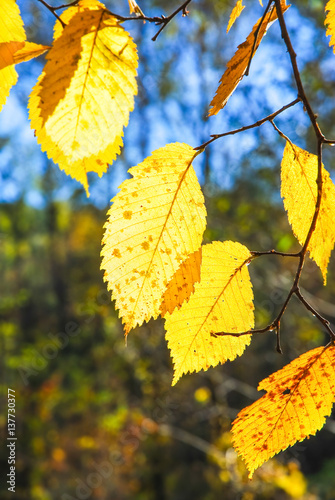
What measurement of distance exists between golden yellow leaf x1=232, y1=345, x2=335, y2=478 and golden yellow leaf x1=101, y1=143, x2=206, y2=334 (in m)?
0.13

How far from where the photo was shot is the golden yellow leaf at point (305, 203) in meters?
0.36

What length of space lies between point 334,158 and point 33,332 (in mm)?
7915

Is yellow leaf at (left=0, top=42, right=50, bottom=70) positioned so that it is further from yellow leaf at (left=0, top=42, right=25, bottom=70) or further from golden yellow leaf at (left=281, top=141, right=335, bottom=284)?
golden yellow leaf at (left=281, top=141, right=335, bottom=284)

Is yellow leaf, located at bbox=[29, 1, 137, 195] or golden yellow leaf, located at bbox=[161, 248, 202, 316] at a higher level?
yellow leaf, located at bbox=[29, 1, 137, 195]

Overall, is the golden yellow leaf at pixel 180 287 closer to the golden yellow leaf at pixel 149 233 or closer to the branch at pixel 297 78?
the golden yellow leaf at pixel 149 233

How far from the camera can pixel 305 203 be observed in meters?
0.38

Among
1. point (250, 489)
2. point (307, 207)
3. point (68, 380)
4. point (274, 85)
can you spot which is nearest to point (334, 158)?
point (274, 85)

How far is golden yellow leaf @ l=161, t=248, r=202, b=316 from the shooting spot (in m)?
0.32

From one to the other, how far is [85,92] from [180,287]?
6.5 inches

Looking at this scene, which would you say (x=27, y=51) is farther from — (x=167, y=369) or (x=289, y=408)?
(x=167, y=369)

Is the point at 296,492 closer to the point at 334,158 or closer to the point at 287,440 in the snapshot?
the point at 334,158

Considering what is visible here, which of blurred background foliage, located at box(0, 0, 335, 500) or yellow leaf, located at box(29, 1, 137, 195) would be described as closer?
yellow leaf, located at box(29, 1, 137, 195)

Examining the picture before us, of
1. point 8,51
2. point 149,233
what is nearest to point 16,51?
point 8,51

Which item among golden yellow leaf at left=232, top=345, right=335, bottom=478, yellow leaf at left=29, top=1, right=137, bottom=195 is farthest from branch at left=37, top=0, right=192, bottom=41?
golden yellow leaf at left=232, top=345, right=335, bottom=478
